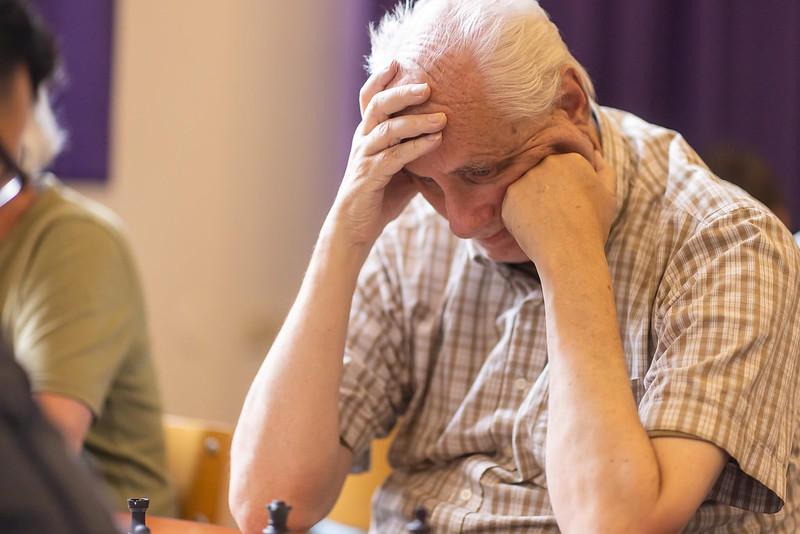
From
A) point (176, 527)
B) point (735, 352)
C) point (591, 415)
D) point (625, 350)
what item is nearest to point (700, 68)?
point (625, 350)

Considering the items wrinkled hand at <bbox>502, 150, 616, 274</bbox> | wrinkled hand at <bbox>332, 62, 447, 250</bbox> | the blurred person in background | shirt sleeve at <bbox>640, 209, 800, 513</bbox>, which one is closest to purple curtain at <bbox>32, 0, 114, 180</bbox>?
the blurred person in background

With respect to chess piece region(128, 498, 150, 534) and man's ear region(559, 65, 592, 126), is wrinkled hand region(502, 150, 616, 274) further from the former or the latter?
chess piece region(128, 498, 150, 534)

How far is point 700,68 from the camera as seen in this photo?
2.80 m

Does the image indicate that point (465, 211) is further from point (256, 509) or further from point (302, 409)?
point (256, 509)

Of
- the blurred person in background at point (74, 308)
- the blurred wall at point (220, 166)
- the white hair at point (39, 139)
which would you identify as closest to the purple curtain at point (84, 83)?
the blurred wall at point (220, 166)

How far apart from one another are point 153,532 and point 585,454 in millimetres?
539

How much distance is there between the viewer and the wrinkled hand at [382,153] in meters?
1.29

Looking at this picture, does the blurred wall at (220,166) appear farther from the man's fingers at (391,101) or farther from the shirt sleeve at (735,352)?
the shirt sleeve at (735,352)

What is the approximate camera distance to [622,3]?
283 centimetres

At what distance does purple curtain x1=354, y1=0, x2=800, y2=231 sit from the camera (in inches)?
109

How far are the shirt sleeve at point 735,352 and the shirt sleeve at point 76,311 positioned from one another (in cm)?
102

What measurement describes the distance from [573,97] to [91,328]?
985 millimetres

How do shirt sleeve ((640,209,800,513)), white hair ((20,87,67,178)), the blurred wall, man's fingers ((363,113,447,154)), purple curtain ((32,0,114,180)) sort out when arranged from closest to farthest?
shirt sleeve ((640,209,800,513)), man's fingers ((363,113,447,154)), white hair ((20,87,67,178)), purple curtain ((32,0,114,180)), the blurred wall

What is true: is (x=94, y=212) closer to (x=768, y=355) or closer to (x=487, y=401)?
(x=487, y=401)
